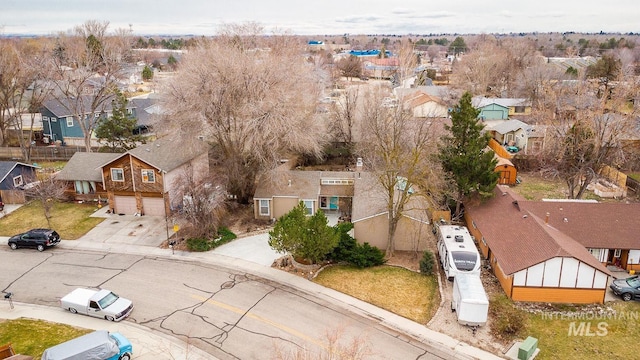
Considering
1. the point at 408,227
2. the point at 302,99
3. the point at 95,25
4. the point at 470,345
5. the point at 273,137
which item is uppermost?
the point at 95,25

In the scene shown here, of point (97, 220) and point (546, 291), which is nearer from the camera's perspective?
point (546, 291)

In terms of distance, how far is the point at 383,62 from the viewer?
135125 millimetres

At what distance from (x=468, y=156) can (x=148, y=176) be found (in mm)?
23419

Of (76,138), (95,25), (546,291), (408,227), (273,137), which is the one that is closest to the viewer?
(546,291)

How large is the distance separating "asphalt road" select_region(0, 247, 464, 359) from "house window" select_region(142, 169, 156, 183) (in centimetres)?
689

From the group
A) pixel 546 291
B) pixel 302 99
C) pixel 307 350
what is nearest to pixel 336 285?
pixel 307 350

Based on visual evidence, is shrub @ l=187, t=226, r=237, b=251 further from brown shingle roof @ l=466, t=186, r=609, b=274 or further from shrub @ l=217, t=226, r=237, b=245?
brown shingle roof @ l=466, t=186, r=609, b=274

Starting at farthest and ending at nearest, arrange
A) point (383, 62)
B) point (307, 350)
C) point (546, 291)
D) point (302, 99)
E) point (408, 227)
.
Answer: point (383, 62), point (302, 99), point (408, 227), point (546, 291), point (307, 350)

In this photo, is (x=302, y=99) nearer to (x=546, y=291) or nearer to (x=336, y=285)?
(x=336, y=285)

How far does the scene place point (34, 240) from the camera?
96.4ft

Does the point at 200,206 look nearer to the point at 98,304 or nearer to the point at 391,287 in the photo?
the point at 98,304

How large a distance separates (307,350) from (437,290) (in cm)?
891

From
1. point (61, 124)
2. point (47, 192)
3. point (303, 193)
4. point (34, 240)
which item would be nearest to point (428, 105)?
point (303, 193)

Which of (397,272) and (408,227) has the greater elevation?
(408,227)
